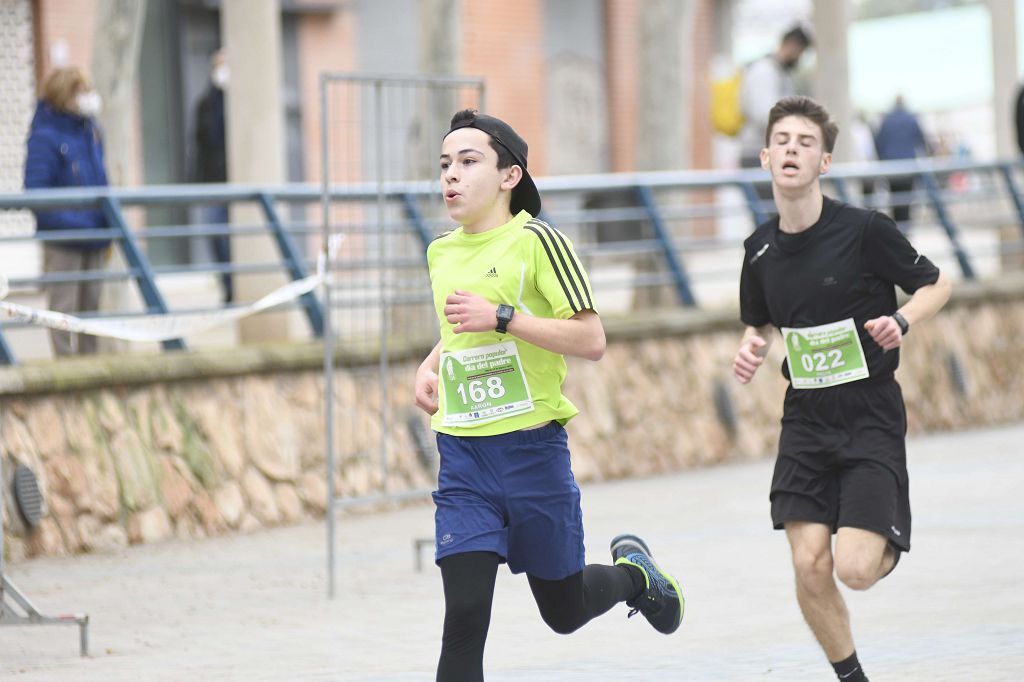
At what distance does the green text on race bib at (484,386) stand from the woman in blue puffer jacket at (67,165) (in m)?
6.32

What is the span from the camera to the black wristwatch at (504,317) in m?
5.72

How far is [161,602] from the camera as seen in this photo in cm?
933

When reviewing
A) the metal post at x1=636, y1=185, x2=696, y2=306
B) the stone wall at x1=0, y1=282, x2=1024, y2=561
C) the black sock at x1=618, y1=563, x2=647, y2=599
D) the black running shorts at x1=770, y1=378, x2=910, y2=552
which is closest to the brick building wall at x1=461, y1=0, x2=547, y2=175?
the metal post at x1=636, y1=185, x2=696, y2=306

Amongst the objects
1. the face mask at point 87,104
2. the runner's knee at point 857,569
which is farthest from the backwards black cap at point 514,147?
the face mask at point 87,104

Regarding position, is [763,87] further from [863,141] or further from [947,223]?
[863,141]

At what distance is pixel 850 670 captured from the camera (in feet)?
20.9

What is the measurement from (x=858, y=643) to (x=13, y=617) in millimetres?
3214

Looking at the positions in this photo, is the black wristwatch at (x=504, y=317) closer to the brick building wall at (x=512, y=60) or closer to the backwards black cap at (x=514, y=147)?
the backwards black cap at (x=514, y=147)

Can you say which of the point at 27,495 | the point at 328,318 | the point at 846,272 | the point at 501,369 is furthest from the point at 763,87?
the point at 501,369

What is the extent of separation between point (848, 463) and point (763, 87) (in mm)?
10193

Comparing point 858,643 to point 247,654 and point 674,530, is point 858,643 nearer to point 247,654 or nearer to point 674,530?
point 247,654

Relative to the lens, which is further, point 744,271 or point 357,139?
point 357,139

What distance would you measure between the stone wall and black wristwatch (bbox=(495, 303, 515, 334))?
5194mm

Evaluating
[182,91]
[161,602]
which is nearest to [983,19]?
[182,91]
